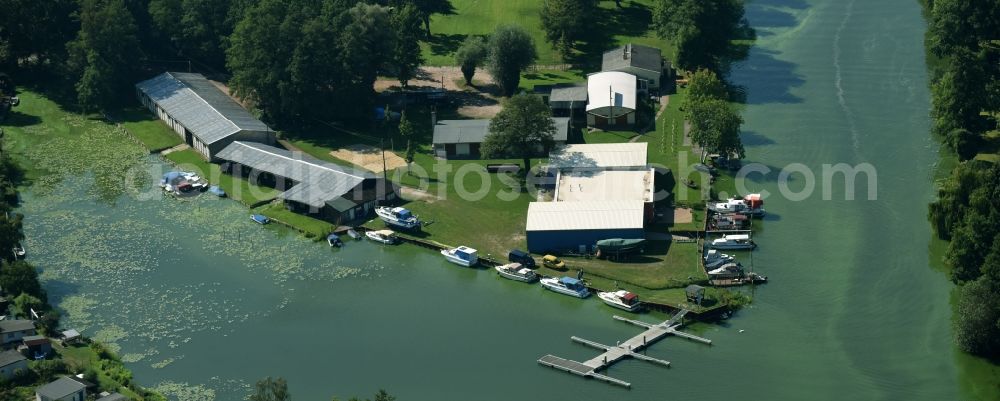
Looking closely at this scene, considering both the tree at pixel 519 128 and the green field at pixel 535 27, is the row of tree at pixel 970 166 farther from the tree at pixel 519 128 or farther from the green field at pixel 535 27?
the tree at pixel 519 128

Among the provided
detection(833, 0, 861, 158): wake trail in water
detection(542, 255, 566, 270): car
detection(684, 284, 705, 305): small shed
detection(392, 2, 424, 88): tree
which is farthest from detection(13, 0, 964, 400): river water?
detection(392, 2, 424, 88): tree

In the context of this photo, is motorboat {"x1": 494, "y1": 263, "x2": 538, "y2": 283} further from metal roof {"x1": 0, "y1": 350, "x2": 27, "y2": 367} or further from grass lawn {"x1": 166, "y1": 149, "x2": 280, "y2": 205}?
metal roof {"x1": 0, "y1": 350, "x2": 27, "y2": 367}

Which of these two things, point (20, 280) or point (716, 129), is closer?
point (20, 280)

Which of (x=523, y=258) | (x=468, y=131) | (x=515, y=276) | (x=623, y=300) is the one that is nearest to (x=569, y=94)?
(x=468, y=131)

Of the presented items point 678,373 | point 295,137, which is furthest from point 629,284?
point 295,137

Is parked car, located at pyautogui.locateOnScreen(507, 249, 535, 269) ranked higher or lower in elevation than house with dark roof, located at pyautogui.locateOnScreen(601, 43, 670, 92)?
lower

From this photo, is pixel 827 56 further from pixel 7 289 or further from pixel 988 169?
pixel 7 289

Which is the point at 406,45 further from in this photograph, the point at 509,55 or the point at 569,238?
the point at 569,238
